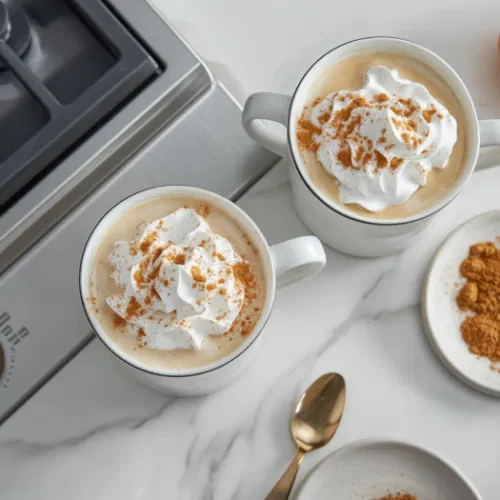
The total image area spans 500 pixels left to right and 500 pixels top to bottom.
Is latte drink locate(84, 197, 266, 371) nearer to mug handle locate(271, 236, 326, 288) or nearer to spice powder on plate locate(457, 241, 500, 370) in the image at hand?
mug handle locate(271, 236, 326, 288)

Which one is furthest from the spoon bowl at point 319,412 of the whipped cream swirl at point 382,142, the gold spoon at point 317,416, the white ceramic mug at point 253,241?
the whipped cream swirl at point 382,142

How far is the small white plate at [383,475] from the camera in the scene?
729 millimetres

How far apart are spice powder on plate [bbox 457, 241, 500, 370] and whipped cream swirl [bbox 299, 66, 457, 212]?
0.51 feet

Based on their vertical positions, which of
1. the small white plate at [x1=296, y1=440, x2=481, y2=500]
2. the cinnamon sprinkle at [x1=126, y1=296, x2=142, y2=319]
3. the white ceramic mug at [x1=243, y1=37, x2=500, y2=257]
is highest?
the cinnamon sprinkle at [x1=126, y1=296, x2=142, y2=319]

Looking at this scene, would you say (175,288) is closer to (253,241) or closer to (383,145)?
(253,241)

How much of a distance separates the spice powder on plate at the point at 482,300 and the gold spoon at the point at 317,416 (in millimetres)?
162

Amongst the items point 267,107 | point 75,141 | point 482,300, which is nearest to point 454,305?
point 482,300

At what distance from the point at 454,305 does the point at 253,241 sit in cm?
28

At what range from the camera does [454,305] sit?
2.60 ft

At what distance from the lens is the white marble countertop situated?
75 cm

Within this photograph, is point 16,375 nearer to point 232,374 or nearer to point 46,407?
point 46,407

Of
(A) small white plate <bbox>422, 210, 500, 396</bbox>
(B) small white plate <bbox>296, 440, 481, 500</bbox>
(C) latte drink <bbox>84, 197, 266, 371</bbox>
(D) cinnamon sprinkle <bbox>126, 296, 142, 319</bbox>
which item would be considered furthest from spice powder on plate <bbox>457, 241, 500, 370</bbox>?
(D) cinnamon sprinkle <bbox>126, 296, 142, 319</bbox>

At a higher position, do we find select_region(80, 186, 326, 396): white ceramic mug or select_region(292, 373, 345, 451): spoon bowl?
select_region(80, 186, 326, 396): white ceramic mug

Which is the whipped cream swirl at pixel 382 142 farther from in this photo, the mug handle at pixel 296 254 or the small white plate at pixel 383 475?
the small white plate at pixel 383 475
